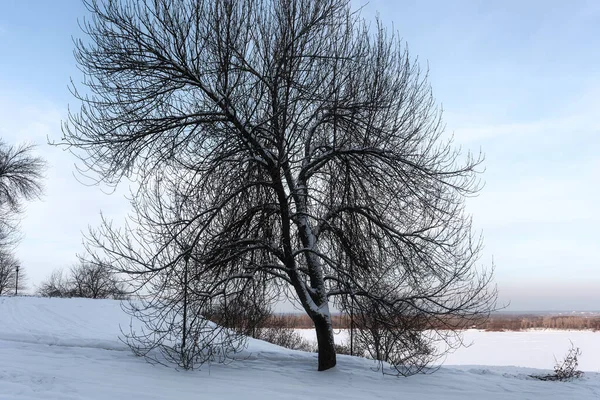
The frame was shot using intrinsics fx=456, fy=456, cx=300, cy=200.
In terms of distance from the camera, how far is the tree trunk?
9.22m

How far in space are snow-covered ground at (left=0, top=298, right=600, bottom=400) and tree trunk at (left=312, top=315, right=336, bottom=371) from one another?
22cm

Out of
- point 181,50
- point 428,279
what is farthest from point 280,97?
point 428,279

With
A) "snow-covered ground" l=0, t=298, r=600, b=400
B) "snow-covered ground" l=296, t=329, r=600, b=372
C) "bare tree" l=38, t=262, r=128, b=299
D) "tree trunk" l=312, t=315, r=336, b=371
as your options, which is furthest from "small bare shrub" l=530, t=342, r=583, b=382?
"bare tree" l=38, t=262, r=128, b=299

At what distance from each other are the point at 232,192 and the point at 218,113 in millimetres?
1493

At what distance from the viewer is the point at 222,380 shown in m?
7.85

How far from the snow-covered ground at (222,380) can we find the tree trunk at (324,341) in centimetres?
22

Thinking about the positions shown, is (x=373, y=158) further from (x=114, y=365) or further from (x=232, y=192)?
(x=114, y=365)

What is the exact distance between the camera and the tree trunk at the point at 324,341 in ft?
30.2

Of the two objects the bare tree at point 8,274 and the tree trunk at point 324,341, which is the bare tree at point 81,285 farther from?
the tree trunk at point 324,341

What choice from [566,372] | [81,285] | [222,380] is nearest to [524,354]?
[566,372]

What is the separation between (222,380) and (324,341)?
2314 mm

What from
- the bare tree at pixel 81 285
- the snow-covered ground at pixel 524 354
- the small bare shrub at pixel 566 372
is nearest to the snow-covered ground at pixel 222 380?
the small bare shrub at pixel 566 372

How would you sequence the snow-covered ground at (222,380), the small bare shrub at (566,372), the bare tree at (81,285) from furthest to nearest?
1. the bare tree at (81,285)
2. the small bare shrub at (566,372)
3. the snow-covered ground at (222,380)

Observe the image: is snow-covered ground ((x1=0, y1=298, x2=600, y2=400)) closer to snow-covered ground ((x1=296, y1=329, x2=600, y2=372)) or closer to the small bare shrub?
the small bare shrub
